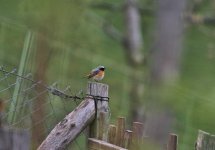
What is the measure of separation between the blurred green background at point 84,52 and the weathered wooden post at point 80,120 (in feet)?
1.07

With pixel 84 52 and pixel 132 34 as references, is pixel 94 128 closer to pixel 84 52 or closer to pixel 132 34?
pixel 84 52

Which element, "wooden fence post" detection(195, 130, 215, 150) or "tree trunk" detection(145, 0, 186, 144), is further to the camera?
"wooden fence post" detection(195, 130, 215, 150)

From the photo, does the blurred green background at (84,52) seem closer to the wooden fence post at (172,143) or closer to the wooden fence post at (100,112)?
the wooden fence post at (172,143)

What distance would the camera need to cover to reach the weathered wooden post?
2561mm

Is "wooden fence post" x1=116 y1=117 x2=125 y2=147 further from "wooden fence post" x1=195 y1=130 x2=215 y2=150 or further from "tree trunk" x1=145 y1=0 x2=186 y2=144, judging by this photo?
"tree trunk" x1=145 y1=0 x2=186 y2=144

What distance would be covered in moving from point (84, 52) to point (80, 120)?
11.3ft

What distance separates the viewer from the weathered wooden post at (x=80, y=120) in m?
2.56

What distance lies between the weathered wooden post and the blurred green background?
32 centimetres

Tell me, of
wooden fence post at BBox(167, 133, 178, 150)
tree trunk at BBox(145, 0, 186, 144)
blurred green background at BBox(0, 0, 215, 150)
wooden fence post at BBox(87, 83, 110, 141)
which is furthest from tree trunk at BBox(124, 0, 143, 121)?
tree trunk at BBox(145, 0, 186, 144)

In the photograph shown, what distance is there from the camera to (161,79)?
1796 millimetres

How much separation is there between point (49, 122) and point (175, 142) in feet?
5.30

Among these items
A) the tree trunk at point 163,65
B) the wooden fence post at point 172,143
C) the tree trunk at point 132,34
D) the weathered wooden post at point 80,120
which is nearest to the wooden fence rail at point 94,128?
the weathered wooden post at point 80,120

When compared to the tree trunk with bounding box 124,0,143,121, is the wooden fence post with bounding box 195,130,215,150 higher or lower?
lower

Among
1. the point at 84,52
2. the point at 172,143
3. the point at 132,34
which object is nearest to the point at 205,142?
the point at 172,143
